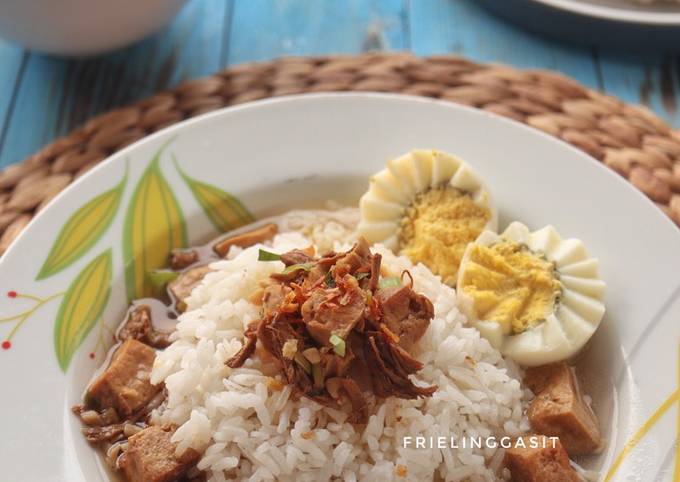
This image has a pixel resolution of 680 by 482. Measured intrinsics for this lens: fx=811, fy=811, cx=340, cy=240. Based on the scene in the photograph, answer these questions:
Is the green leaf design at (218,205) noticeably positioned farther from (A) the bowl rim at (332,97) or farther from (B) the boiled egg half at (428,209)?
(B) the boiled egg half at (428,209)

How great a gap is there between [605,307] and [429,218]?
754 millimetres

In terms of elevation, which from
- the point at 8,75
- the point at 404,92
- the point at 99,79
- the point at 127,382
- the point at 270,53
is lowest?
the point at 127,382

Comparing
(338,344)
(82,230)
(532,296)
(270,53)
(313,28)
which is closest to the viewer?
(338,344)

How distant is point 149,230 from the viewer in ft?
10.9

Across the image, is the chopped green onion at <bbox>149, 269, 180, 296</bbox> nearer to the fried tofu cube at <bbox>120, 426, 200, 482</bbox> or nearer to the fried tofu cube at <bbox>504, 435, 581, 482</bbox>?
the fried tofu cube at <bbox>120, 426, 200, 482</bbox>

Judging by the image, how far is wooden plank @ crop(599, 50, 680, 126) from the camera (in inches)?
174

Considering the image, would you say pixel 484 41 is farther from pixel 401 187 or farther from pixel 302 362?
pixel 302 362

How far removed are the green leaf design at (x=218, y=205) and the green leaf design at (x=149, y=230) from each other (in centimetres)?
10

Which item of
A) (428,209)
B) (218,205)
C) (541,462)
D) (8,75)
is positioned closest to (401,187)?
(428,209)

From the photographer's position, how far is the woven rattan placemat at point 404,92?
3549 millimetres

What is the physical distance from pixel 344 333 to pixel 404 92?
71.5 inches

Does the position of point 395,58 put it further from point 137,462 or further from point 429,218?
point 137,462

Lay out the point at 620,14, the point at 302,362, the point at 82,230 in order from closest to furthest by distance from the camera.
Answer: the point at 302,362
the point at 82,230
the point at 620,14

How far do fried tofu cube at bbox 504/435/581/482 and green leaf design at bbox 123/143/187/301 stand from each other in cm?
156
